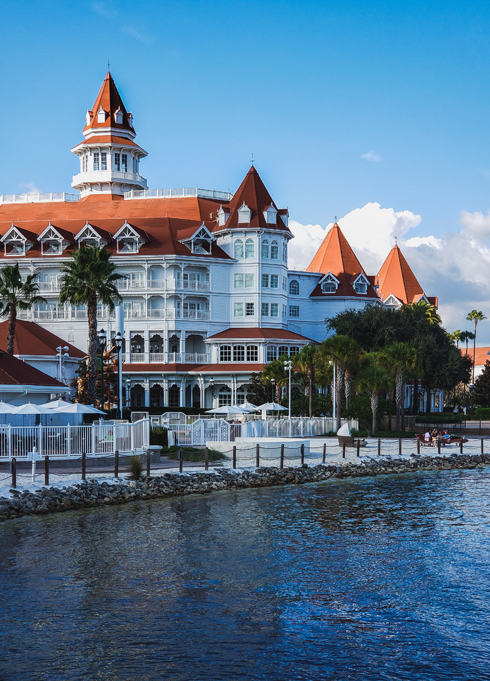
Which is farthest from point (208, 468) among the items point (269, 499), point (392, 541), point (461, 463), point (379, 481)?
point (461, 463)

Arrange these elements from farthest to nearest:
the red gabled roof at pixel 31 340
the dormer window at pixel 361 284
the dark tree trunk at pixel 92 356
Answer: the dormer window at pixel 361 284
the red gabled roof at pixel 31 340
the dark tree trunk at pixel 92 356

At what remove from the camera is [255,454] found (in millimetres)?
35250

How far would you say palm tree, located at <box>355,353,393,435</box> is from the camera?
49094 mm

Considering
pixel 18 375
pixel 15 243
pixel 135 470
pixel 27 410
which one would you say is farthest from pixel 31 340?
pixel 135 470

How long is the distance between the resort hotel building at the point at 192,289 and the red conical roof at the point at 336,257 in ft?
6.84

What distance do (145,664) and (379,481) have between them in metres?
22.9

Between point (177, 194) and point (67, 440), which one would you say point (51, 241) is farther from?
point (67, 440)

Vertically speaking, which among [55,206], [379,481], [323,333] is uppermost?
[55,206]

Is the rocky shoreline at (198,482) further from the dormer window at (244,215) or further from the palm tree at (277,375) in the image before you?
the dormer window at (244,215)

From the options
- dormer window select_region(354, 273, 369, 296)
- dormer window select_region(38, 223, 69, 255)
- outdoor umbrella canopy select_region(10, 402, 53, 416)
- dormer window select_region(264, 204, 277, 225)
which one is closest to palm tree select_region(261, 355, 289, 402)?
dormer window select_region(264, 204, 277, 225)

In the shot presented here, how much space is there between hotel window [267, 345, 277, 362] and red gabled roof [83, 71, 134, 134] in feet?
98.7

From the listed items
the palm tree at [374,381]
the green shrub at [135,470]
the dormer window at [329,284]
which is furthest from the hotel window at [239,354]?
the green shrub at [135,470]

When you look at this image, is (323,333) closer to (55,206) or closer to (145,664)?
(55,206)

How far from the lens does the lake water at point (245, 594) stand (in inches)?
460
